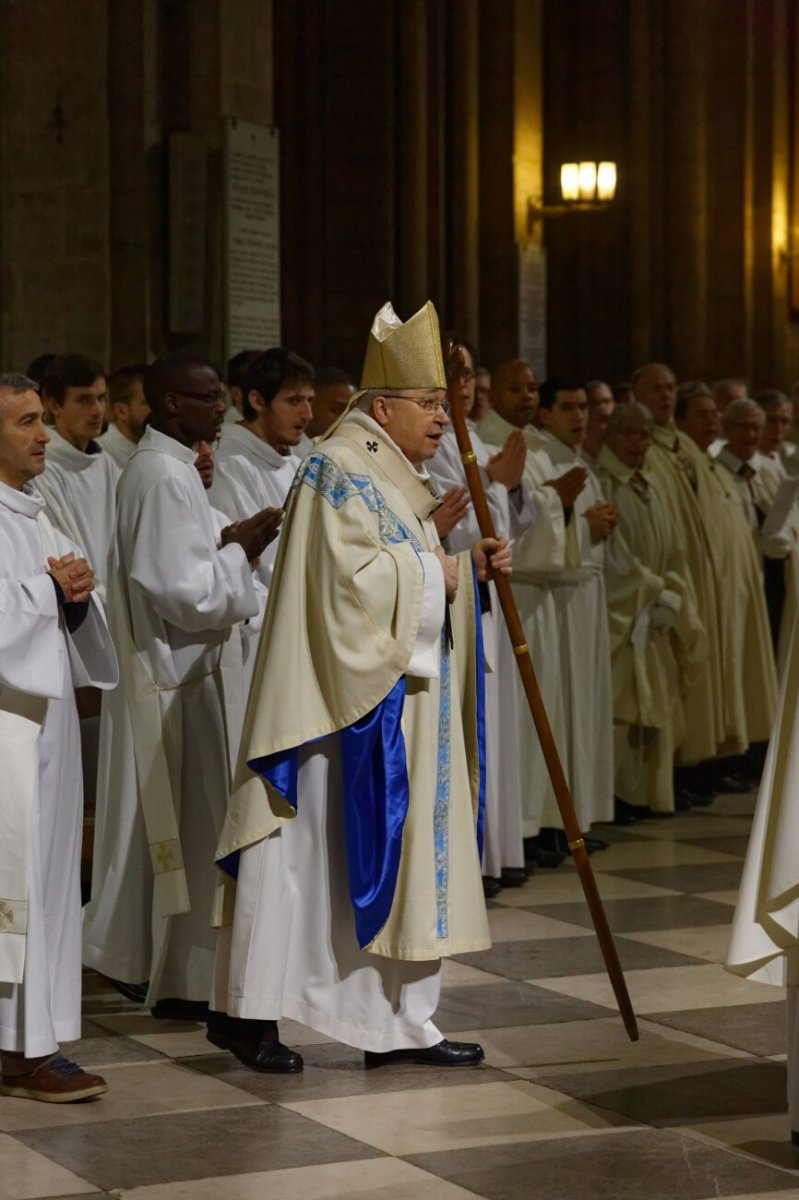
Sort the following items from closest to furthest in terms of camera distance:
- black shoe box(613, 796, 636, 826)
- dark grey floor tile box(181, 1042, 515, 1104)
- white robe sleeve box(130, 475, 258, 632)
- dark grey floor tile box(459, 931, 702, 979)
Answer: dark grey floor tile box(181, 1042, 515, 1104) < white robe sleeve box(130, 475, 258, 632) < dark grey floor tile box(459, 931, 702, 979) < black shoe box(613, 796, 636, 826)

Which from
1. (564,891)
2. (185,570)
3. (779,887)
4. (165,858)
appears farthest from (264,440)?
(779,887)

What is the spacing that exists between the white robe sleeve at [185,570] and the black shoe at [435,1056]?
130 cm

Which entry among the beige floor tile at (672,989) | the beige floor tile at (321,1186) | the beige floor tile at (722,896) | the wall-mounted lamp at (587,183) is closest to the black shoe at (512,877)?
the beige floor tile at (722,896)

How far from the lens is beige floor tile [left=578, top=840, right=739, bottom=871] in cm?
884

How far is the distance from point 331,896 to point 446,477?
9.07ft

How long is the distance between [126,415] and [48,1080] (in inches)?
163

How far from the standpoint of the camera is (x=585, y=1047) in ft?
19.2

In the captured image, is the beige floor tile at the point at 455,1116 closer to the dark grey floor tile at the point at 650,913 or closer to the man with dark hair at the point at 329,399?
the dark grey floor tile at the point at 650,913

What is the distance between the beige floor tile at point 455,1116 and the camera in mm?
5000

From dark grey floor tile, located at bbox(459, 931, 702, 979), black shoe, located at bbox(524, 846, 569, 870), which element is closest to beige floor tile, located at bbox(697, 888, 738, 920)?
dark grey floor tile, located at bbox(459, 931, 702, 979)

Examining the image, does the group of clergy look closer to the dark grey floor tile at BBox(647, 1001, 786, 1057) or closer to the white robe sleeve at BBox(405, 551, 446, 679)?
the white robe sleeve at BBox(405, 551, 446, 679)

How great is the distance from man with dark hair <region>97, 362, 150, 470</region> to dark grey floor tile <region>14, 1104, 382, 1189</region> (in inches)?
160

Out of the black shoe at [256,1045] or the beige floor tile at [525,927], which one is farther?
the beige floor tile at [525,927]

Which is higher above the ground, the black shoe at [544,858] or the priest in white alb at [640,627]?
the priest in white alb at [640,627]
